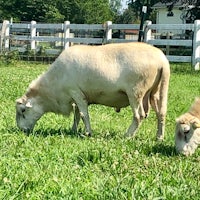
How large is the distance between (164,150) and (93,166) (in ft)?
4.67

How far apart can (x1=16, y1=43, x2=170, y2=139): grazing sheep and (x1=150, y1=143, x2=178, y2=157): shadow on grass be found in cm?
83

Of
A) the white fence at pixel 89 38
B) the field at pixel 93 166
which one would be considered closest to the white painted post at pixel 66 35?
the white fence at pixel 89 38

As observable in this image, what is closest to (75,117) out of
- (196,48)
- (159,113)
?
(159,113)

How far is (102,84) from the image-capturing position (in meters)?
7.32

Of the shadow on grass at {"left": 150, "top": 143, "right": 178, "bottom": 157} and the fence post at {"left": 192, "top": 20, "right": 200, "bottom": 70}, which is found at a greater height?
the fence post at {"left": 192, "top": 20, "right": 200, "bottom": 70}

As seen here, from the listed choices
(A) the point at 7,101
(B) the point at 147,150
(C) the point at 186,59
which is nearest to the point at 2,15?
(C) the point at 186,59

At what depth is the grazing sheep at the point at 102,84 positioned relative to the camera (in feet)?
23.6

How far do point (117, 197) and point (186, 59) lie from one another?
15929mm

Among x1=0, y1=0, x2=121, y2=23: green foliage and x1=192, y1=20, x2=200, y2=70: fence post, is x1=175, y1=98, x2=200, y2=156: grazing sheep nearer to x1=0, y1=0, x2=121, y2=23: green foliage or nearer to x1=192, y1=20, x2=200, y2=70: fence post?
x1=192, y1=20, x2=200, y2=70: fence post

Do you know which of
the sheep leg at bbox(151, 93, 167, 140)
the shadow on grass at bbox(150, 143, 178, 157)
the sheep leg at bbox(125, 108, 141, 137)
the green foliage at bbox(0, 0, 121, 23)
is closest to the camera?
the shadow on grass at bbox(150, 143, 178, 157)

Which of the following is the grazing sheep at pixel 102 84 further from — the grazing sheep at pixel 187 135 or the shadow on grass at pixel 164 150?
the grazing sheep at pixel 187 135

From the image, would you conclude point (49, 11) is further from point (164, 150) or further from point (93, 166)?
point (93, 166)

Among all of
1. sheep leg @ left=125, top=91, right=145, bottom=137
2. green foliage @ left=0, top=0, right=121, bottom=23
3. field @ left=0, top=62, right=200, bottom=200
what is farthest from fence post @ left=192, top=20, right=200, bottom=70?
green foliage @ left=0, top=0, right=121, bottom=23

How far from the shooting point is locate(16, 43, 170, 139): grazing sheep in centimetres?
721
